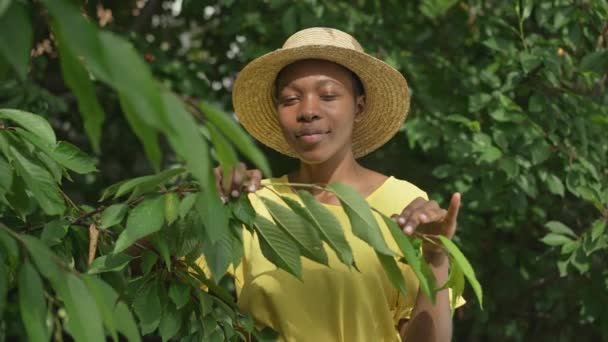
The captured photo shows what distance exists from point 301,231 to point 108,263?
14.5 inches

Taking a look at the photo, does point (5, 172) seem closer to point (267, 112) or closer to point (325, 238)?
point (325, 238)

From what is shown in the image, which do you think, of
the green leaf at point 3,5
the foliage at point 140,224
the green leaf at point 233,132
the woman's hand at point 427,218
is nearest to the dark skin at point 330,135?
the woman's hand at point 427,218

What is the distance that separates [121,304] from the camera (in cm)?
152

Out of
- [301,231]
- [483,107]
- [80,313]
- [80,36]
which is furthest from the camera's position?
[483,107]

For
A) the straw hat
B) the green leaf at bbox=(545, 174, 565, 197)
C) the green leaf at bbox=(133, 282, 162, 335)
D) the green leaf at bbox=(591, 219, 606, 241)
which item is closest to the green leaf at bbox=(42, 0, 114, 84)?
the green leaf at bbox=(133, 282, 162, 335)

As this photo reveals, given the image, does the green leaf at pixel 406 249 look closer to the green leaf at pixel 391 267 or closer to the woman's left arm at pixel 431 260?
the green leaf at pixel 391 267

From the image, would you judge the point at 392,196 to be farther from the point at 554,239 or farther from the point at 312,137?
the point at 554,239

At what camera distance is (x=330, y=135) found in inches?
99.4

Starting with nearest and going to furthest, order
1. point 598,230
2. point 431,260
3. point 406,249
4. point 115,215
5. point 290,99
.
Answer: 1. point 406,249
2. point 115,215
3. point 431,260
4. point 290,99
5. point 598,230

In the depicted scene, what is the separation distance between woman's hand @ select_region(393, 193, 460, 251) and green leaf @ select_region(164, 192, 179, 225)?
1.21ft

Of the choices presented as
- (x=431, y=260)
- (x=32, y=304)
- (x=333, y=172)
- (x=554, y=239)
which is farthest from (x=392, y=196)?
(x=554, y=239)

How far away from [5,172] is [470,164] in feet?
8.07

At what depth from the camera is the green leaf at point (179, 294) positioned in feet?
6.86

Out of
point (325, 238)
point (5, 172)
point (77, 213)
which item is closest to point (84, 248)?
point (77, 213)
